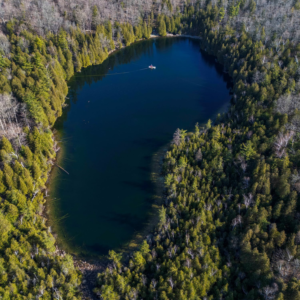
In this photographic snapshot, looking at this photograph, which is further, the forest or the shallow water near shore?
the shallow water near shore

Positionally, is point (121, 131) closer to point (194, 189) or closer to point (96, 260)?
A: point (194, 189)

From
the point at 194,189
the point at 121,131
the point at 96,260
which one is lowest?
the point at 96,260

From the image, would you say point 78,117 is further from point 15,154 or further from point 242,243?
point 242,243

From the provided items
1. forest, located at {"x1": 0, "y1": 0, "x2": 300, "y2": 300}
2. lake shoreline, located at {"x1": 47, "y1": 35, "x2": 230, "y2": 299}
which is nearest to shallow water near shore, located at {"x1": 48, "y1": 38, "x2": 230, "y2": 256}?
lake shoreline, located at {"x1": 47, "y1": 35, "x2": 230, "y2": 299}

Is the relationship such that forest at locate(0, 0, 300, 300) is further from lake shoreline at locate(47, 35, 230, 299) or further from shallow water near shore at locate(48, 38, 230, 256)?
shallow water near shore at locate(48, 38, 230, 256)

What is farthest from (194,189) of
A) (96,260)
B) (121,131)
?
(121,131)

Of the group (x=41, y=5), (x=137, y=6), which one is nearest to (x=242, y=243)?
(x=41, y=5)

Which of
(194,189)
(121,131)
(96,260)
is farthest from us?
(121,131)
